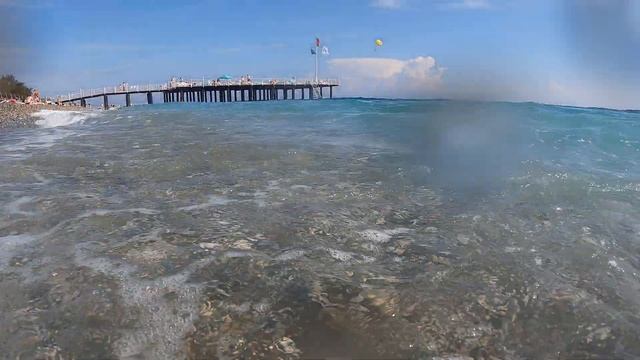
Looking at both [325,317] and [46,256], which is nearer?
[325,317]

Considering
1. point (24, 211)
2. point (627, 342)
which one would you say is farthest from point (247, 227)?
point (627, 342)

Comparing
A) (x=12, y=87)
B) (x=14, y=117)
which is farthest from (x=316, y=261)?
(x=12, y=87)

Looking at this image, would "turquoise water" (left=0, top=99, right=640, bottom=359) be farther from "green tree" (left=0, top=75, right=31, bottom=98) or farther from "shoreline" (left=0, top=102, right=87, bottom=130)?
"green tree" (left=0, top=75, right=31, bottom=98)

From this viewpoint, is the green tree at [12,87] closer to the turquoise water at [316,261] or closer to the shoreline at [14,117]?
the shoreline at [14,117]

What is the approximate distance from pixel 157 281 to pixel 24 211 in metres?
2.69

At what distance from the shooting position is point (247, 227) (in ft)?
14.9

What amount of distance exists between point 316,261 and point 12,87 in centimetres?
4270

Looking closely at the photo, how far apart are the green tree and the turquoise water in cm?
3446

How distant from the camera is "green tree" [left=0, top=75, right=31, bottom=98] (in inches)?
1410

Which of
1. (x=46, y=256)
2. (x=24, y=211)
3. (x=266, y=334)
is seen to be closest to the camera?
(x=266, y=334)

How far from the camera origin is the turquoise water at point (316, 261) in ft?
8.78

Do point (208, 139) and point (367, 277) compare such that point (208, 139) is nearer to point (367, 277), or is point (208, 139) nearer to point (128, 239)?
point (128, 239)

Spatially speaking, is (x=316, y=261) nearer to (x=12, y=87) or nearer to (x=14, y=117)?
(x=14, y=117)

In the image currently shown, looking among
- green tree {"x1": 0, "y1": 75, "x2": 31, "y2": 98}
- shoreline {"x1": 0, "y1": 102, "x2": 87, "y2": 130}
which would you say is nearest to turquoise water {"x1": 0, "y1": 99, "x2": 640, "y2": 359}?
shoreline {"x1": 0, "y1": 102, "x2": 87, "y2": 130}
